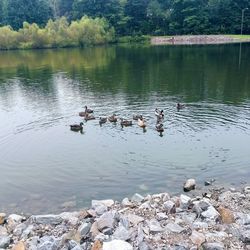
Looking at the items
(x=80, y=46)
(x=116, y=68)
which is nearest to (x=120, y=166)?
(x=116, y=68)

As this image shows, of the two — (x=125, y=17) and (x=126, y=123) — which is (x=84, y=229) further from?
(x=125, y=17)

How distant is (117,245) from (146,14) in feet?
410

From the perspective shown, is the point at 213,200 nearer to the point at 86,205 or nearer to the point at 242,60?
the point at 86,205

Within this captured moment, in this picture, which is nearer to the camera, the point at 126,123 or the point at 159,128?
the point at 159,128

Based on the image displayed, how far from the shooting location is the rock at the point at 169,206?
16.1 meters

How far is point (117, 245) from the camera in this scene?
13.2 meters

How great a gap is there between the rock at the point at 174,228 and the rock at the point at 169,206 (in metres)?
1.35

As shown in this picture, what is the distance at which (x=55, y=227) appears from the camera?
15602 mm

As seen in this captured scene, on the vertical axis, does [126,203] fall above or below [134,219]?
below

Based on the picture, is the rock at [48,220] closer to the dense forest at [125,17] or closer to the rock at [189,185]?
the rock at [189,185]

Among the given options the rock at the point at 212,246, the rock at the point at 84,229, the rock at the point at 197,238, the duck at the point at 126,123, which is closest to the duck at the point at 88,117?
the duck at the point at 126,123

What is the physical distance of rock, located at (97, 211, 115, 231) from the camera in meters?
14.7

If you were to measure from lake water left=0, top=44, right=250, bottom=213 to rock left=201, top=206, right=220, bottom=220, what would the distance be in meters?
4.07

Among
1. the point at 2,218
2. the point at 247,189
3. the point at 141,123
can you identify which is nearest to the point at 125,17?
the point at 141,123
